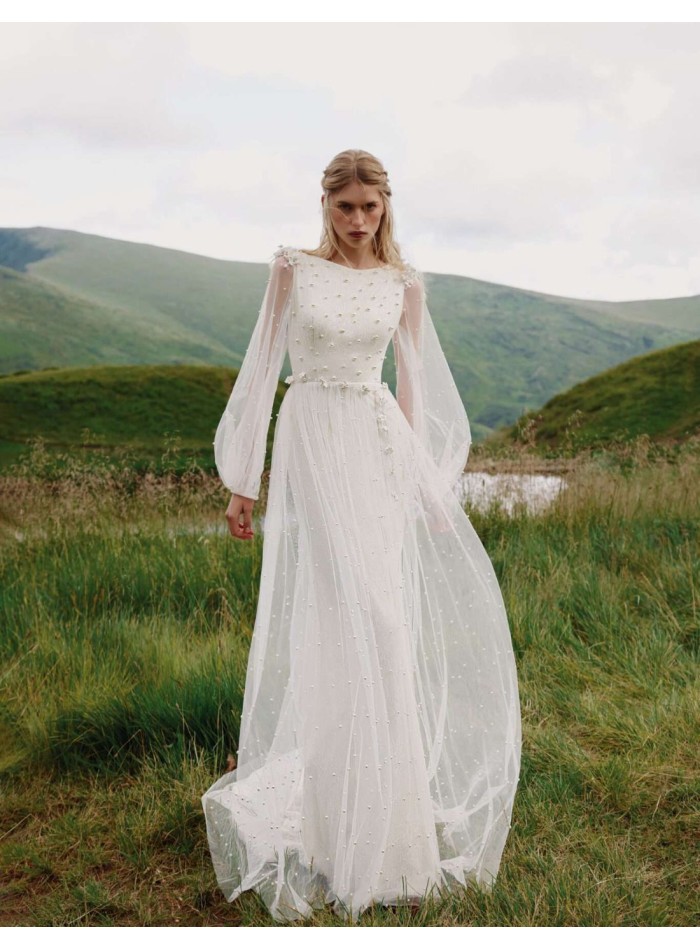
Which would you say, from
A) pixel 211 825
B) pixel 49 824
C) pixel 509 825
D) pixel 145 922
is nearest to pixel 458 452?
pixel 509 825

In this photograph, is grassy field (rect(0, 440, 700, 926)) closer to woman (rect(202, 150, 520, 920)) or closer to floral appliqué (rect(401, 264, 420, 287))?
woman (rect(202, 150, 520, 920))

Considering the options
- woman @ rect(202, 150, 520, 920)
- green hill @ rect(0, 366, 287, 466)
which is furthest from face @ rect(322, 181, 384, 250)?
green hill @ rect(0, 366, 287, 466)

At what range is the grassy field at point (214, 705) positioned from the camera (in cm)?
302

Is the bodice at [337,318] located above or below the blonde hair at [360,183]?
below

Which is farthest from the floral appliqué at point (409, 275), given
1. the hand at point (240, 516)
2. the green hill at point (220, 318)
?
the green hill at point (220, 318)

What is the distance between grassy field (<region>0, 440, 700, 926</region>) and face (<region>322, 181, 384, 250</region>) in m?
2.04

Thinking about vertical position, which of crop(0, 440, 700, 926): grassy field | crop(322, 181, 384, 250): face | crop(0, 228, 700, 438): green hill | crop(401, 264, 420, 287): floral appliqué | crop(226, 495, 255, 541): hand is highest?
crop(0, 228, 700, 438): green hill

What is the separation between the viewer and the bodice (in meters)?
2.95

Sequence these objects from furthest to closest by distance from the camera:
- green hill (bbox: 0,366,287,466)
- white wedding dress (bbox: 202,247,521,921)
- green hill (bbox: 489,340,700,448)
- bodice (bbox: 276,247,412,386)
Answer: green hill (bbox: 0,366,287,466)
green hill (bbox: 489,340,700,448)
bodice (bbox: 276,247,412,386)
white wedding dress (bbox: 202,247,521,921)

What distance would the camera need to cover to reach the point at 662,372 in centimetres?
2078

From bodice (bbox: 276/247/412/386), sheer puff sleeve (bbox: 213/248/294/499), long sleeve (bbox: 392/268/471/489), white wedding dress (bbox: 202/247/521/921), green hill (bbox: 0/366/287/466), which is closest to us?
white wedding dress (bbox: 202/247/521/921)

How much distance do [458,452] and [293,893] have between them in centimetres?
161

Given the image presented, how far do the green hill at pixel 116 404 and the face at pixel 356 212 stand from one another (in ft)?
51.8

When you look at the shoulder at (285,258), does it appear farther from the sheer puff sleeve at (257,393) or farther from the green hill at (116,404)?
the green hill at (116,404)
